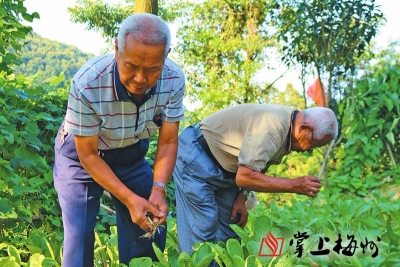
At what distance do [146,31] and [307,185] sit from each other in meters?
1.33

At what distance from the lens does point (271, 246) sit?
2.97 meters

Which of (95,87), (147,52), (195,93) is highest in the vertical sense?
(147,52)

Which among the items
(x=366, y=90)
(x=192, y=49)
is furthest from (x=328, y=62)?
(x=192, y=49)

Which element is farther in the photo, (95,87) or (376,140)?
(376,140)

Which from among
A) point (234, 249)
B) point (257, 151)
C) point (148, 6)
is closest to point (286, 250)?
point (234, 249)

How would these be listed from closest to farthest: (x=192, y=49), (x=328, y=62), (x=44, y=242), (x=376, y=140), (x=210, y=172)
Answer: (x=210, y=172)
(x=44, y=242)
(x=376, y=140)
(x=328, y=62)
(x=192, y=49)

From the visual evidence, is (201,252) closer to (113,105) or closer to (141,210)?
(141,210)

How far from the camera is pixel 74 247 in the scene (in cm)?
286

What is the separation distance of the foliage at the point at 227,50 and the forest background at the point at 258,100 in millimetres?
35

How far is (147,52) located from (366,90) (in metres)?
5.84

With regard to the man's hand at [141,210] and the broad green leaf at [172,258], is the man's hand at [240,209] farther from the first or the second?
the man's hand at [141,210]

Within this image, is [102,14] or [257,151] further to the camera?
[102,14]

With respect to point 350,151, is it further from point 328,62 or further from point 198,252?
point 198,252

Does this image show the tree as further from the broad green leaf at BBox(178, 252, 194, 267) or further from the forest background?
the broad green leaf at BBox(178, 252, 194, 267)
